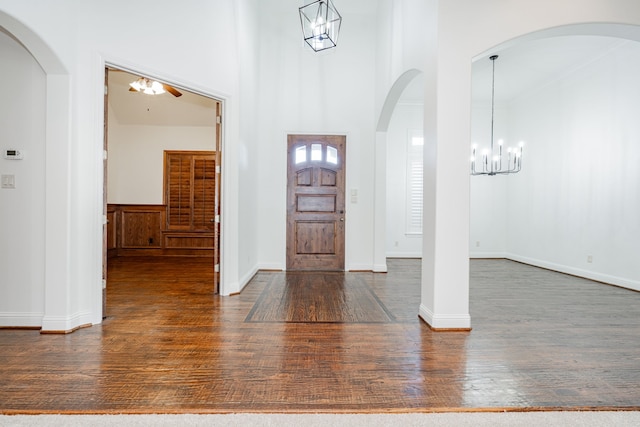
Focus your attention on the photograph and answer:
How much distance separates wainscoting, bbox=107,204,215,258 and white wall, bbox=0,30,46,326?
4391 mm

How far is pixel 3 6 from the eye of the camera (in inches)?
91.0

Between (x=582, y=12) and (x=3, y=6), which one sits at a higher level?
(x=582, y=12)

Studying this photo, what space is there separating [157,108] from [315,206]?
13.1 ft

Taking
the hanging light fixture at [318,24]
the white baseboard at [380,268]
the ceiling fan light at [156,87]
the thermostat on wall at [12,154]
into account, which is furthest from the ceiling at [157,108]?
the white baseboard at [380,268]

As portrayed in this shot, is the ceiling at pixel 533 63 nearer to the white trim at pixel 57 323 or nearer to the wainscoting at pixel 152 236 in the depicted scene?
the white trim at pixel 57 323

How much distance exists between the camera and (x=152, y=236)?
7445mm

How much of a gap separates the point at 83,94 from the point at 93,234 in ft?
4.03

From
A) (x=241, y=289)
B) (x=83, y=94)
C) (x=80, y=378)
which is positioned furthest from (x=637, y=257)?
(x=83, y=94)

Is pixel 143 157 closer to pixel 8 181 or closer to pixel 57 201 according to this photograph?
pixel 8 181

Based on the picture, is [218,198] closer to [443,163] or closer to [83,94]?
[83,94]

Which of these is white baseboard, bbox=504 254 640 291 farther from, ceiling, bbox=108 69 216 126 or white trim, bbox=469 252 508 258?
ceiling, bbox=108 69 216 126

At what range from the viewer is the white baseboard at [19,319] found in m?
2.99

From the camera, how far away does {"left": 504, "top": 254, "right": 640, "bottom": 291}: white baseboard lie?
15.3 feet

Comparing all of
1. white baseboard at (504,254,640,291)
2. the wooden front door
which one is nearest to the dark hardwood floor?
white baseboard at (504,254,640,291)
